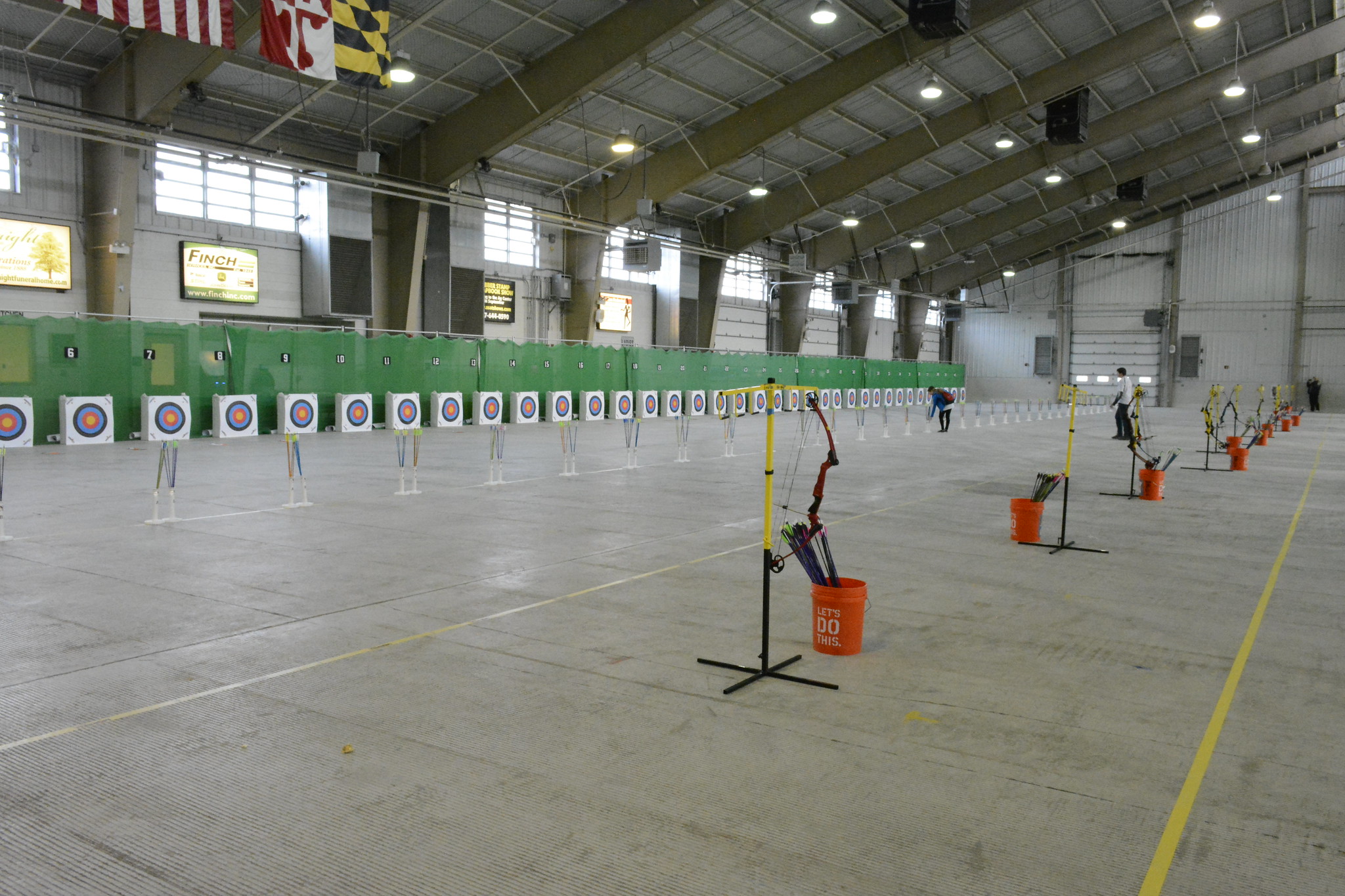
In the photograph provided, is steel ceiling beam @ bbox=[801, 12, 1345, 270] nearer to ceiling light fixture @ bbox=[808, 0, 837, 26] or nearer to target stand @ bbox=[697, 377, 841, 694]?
ceiling light fixture @ bbox=[808, 0, 837, 26]

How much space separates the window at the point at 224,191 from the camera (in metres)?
23.9

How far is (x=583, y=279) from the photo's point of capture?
113 feet

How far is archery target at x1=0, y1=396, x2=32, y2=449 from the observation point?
1892cm

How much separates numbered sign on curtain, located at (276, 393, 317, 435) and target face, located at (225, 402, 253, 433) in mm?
947

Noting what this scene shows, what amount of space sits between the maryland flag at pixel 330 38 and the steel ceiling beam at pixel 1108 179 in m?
34.3

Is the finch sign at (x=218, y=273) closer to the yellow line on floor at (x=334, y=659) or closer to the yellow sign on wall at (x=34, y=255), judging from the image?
the yellow sign on wall at (x=34, y=255)

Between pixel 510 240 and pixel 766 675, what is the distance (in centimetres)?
2981

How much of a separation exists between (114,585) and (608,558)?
171 inches

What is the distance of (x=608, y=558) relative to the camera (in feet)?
30.1

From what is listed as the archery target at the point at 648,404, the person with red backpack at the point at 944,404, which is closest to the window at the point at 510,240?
the archery target at the point at 648,404

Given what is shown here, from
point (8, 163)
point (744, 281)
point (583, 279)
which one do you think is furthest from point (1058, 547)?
point (744, 281)

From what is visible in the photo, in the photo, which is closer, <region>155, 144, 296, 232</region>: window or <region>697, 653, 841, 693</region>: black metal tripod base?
<region>697, 653, 841, 693</region>: black metal tripod base

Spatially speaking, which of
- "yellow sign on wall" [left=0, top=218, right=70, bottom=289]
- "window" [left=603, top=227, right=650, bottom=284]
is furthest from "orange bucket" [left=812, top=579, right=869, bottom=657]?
"window" [left=603, top=227, right=650, bottom=284]

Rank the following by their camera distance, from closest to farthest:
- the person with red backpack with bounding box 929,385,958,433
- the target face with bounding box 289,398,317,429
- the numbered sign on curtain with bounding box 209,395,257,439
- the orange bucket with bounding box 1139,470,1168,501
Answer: the orange bucket with bounding box 1139,470,1168,501
the numbered sign on curtain with bounding box 209,395,257,439
the target face with bounding box 289,398,317,429
the person with red backpack with bounding box 929,385,958,433
